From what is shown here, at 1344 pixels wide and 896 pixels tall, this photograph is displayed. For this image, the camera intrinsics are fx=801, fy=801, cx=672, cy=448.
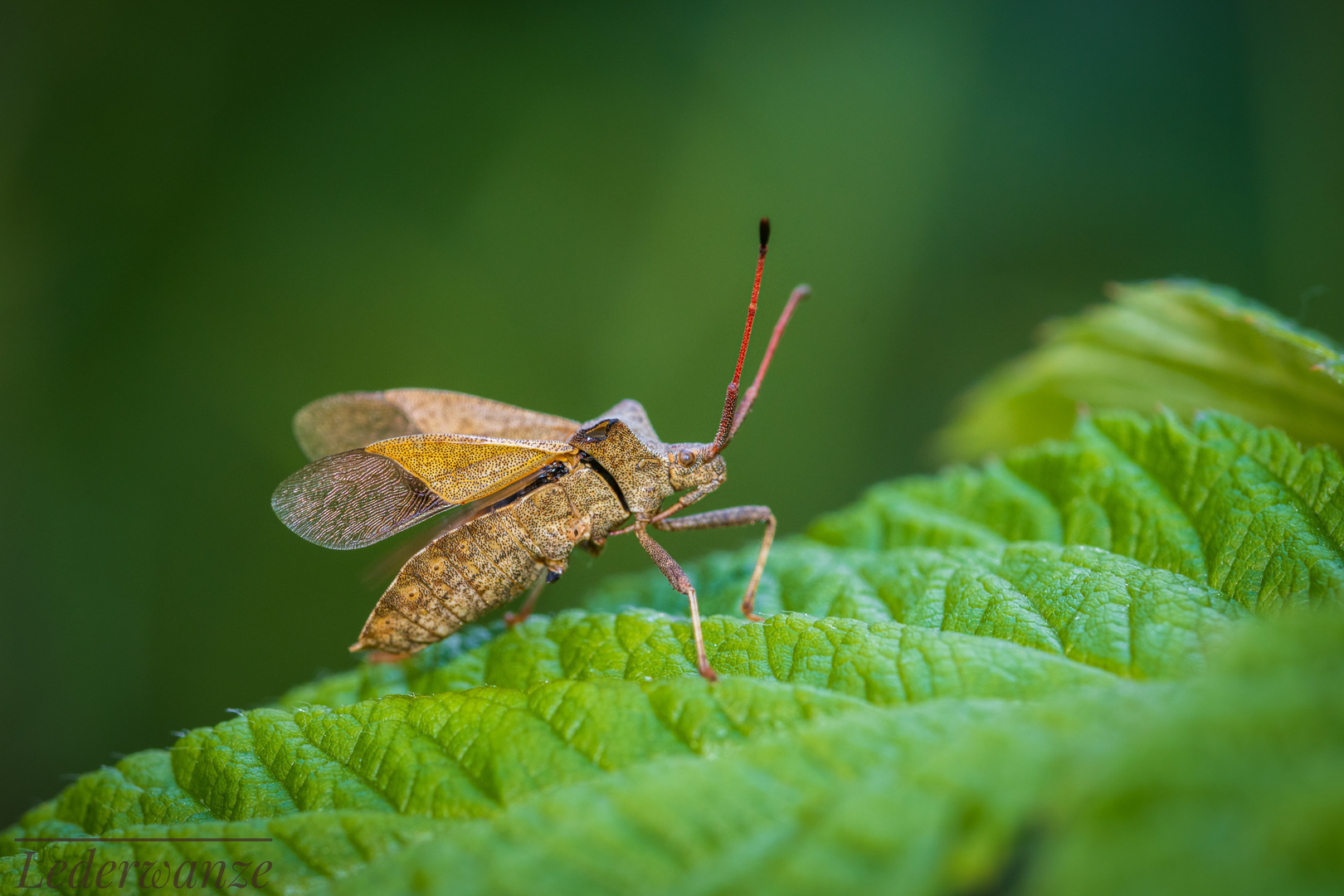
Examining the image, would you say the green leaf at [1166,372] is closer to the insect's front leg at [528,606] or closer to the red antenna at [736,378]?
the red antenna at [736,378]

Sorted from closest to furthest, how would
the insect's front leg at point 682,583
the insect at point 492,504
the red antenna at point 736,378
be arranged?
the insect's front leg at point 682,583, the red antenna at point 736,378, the insect at point 492,504

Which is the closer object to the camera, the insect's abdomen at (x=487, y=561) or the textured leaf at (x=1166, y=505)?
the textured leaf at (x=1166, y=505)

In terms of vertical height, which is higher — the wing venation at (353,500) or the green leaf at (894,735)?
the wing venation at (353,500)

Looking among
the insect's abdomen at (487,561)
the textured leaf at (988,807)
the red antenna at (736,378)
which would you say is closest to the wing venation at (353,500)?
the insect's abdomen at (487,561)

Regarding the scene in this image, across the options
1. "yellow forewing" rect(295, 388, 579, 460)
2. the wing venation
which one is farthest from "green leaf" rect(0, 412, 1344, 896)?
"yellow forewing" rect(295, 388, 579, 460)

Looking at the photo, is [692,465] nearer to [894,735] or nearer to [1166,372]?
[894,735]

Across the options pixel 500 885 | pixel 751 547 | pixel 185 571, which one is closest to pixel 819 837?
pixel 500 885

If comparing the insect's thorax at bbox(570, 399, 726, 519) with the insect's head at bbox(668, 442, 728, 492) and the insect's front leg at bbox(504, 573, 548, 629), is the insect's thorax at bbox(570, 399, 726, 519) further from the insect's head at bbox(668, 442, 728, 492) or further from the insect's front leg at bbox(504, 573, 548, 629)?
the insect's front leg at bbox(504, 573, 548, 629)

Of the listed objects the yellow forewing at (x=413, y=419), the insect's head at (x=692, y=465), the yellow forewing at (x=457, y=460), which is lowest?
the insect's head at (x=692, y=465)
